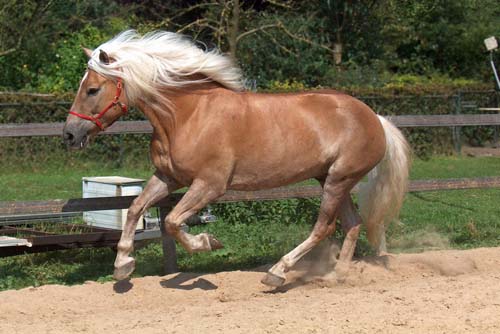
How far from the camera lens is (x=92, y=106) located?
614 centimetres

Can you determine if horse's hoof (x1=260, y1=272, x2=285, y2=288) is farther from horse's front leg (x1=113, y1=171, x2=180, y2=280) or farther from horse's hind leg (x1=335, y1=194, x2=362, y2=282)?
horse's front leg (x1=113, y1=171, x2=180, y2=280)

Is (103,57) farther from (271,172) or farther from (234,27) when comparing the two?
(234,27)

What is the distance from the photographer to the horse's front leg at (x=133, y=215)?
625 centimetres

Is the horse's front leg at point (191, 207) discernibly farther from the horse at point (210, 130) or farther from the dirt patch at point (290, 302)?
the dirt patch at point (290, 302)

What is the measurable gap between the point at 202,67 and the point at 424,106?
11.0m

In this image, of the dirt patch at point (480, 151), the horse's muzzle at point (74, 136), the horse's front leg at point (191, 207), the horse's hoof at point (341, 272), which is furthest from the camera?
the dirt patch at point (480, 151)

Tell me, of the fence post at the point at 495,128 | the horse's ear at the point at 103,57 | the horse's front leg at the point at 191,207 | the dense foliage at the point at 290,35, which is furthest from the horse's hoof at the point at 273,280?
the fence post at the point at 495,128

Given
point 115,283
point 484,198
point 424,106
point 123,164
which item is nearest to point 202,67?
point 115,283

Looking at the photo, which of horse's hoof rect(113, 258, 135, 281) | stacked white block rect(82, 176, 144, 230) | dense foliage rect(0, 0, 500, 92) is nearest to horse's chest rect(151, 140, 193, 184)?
horse's hoof rect(113, 258, 135, 281)

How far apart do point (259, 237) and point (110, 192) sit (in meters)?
1.61

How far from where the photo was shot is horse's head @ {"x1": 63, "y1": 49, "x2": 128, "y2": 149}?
20.0 ft

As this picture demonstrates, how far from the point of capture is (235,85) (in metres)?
6.64

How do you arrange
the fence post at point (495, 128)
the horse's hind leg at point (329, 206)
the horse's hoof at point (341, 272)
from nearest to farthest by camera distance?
the horse's hind leg at point (329, 206), the horse's hoof at point (341, 272), the fence post at point (495, 128)

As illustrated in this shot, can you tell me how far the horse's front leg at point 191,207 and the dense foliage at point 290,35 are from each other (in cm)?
978
